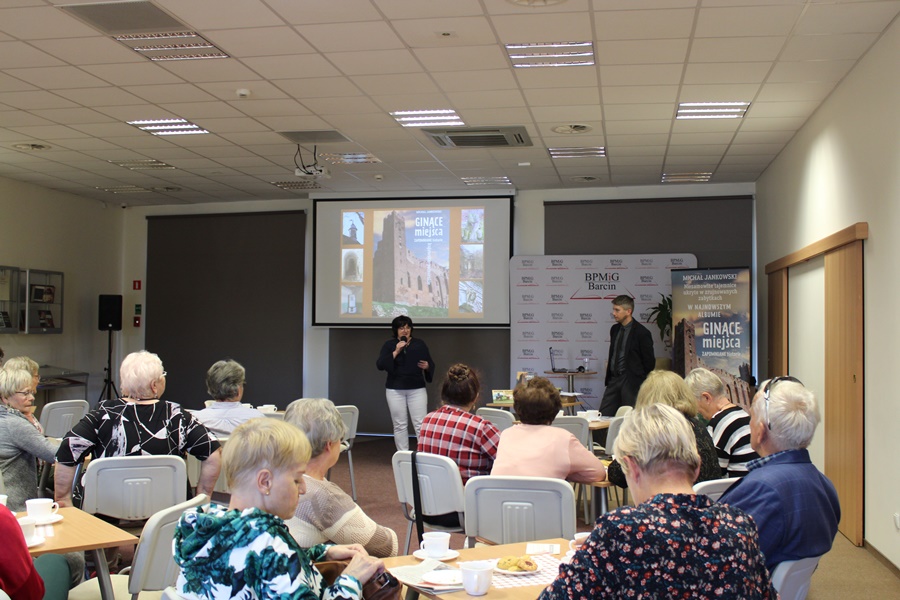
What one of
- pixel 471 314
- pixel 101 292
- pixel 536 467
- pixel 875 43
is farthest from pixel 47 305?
pixel 875 43

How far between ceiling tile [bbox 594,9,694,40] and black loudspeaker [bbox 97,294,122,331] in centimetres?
895

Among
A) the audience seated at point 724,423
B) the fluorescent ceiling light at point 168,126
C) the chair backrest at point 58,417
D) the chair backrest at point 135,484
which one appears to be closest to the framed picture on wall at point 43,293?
the fluorescent ceiling light at point 168,126

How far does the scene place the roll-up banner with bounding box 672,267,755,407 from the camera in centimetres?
935

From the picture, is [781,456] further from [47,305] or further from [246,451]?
[47,305]

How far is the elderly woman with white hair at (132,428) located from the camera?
4203mm

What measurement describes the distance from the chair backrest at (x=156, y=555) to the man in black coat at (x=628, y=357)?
6.22 metres

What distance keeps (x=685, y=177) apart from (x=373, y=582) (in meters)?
8.73

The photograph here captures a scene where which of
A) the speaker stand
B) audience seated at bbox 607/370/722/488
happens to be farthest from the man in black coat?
the speaker stand

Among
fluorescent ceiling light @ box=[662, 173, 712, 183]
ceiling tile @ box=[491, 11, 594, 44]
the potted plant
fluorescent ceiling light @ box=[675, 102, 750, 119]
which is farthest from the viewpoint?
the potted plant

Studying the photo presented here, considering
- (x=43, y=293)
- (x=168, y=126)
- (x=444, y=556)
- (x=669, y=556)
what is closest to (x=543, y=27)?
(x=444, y=556)

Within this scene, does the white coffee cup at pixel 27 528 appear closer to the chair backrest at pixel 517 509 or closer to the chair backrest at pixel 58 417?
the chair backrest at pixel 517 509

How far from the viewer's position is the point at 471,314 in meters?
11.1

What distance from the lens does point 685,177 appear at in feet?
33.8

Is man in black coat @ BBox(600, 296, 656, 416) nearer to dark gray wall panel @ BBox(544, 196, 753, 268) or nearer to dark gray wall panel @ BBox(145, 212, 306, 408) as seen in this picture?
dark gray wall panel @ BBox(544, 196, 753, 268)
